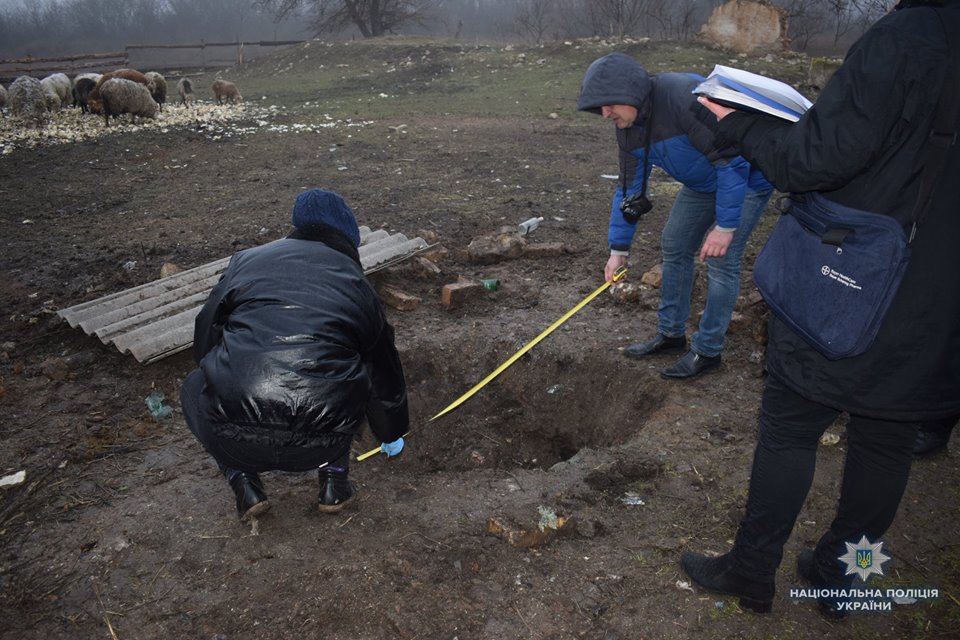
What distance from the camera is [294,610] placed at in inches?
89.0

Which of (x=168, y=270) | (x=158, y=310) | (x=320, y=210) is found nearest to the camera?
(x=320, y=210)

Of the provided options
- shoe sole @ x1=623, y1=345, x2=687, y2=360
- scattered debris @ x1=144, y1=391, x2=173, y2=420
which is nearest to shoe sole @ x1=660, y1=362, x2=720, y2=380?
shoe sole @ x1=623, y1=345, x2=687, y2=360

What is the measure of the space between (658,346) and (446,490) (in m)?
1.63

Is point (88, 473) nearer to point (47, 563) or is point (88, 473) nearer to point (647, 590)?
point (47, 563)

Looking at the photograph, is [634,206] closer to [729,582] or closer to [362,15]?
[729,582]

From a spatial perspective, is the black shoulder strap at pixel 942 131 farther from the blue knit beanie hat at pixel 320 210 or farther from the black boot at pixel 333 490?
the black boot at pixel 333 490

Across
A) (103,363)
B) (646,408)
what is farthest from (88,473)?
(646,408)

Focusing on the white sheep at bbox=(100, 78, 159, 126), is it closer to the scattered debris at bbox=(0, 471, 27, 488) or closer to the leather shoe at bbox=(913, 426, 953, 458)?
the scattered debris at bbox=(0, 471, 27, 488)

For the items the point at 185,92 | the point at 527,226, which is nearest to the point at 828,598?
the point at 527,226

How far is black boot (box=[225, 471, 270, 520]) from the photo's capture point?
2.62 m

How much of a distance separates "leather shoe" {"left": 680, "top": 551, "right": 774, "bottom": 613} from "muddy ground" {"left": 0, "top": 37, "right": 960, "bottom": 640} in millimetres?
61

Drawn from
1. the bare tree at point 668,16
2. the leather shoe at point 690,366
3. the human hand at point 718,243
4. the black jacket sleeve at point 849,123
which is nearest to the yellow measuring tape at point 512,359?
the leather shoe at point 690,366

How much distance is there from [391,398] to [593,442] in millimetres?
1486

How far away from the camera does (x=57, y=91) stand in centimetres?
1406
